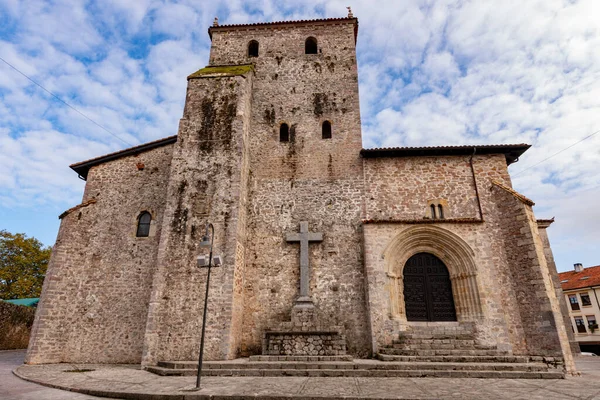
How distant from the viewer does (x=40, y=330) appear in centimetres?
1111

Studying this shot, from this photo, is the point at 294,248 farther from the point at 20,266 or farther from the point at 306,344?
the point at 20,266

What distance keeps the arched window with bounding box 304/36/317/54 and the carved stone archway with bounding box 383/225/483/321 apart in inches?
401

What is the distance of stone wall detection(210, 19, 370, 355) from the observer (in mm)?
11508

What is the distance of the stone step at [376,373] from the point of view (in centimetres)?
799

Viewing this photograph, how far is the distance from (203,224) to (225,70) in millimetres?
7219

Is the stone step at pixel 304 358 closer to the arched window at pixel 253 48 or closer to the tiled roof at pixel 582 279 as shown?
the arched window at pixel 253 48

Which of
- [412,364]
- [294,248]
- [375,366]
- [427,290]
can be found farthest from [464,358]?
[294,248]

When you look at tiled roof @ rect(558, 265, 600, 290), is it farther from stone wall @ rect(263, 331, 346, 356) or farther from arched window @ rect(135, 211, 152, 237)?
arched window @ rect(135, 211, 152, 237)

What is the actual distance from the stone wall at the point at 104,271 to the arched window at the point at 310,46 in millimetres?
8363

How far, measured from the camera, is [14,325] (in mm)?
17656

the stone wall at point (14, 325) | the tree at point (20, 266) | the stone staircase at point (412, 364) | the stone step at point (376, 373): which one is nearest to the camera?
the stone step at point (376, 373)

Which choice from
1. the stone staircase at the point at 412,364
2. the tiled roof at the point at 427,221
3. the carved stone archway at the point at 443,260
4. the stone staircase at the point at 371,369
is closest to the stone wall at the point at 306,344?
the stone staircase at the point at 412,364

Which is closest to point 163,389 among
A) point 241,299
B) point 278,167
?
point 241,299

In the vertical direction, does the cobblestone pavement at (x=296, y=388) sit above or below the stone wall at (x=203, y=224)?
below
